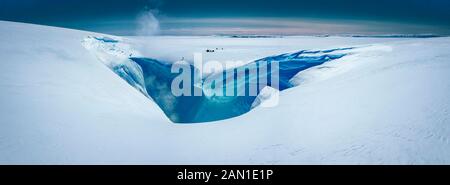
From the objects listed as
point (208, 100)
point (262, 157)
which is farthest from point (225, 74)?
point (262, 157)

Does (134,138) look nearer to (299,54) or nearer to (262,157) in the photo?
(262,157)

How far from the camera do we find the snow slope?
2.71 metres

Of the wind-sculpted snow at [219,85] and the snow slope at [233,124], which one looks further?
the wind-sculpted snow at [219,85]

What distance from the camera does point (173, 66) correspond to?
10438 millimetres

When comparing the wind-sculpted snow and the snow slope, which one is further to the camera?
the wind-sculpted snow

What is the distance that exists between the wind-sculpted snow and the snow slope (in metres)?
A: 2.84

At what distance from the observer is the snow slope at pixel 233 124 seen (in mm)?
2713

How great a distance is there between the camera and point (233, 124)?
161 inches

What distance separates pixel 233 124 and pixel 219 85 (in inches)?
205

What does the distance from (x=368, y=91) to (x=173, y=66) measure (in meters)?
7.13

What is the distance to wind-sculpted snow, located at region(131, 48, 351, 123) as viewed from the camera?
8.46m

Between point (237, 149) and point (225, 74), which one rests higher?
point (225, 74)

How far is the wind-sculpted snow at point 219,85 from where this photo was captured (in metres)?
8.46

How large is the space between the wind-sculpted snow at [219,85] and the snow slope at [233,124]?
2837 millimetres
